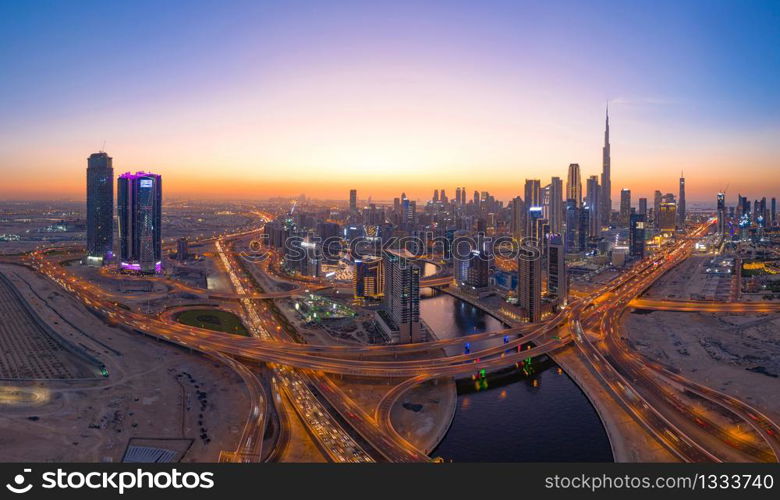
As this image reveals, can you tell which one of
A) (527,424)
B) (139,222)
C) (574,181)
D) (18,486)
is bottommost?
(527,424)

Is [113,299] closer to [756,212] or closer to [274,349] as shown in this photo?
[274,349]

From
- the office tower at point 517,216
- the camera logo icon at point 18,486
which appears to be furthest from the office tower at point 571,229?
the camera logo icon at point 18,486

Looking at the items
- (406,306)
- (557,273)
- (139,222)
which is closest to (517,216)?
(557,273)

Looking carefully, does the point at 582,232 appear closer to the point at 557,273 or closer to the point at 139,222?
the point at 557,273

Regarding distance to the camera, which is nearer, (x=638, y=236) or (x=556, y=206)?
(x=638, y=236)

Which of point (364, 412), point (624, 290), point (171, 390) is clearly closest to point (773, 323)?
point (624, 290)

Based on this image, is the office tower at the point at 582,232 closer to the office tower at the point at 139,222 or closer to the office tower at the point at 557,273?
the office tower at the point at 557,273
